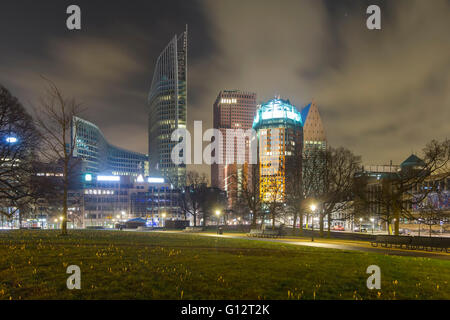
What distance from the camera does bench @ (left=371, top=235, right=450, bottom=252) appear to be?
24.3 meters

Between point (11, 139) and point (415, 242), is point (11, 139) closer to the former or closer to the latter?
point (11, 139)

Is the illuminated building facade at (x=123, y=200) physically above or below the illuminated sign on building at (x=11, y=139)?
below

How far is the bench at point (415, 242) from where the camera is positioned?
24328 millimetres

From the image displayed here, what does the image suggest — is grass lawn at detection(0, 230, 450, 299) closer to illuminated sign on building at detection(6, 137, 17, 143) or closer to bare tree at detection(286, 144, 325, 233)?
illuminated sign on building at detection(6, 137, 17, 143)

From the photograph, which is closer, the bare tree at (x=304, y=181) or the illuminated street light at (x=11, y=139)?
the illuminated street light at (x=11, y=139)

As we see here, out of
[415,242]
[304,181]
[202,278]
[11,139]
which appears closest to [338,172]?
[304,181]

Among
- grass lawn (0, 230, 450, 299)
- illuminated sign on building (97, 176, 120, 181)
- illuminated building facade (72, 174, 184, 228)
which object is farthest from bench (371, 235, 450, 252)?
illuminated sign on building (97, 176, 120, 181)

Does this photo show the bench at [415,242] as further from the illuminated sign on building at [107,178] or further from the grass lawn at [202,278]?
the illuminated sign on building at [107,178]

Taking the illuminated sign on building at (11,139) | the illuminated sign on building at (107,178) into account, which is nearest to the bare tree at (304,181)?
the illuminated sign on building at (11,139)

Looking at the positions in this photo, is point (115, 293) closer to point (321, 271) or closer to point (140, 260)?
point (140, 260)

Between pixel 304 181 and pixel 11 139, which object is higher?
pixel 11 139

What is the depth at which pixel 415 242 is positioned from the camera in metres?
25.6
